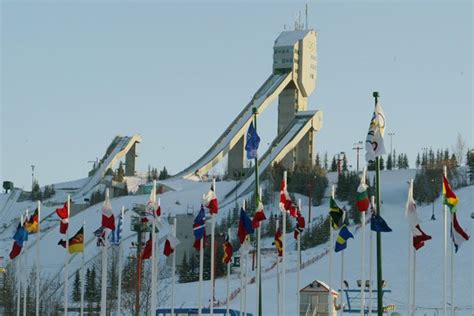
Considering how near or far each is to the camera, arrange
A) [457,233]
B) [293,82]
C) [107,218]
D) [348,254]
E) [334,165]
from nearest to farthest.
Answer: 1. [457,233]
2. [107,218]
3. [348,254]
4. [334,165]
5. [293,82]

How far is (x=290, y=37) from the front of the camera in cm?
9575

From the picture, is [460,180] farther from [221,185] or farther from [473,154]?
[221,185]

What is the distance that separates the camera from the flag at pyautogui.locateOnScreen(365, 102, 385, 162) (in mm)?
25188

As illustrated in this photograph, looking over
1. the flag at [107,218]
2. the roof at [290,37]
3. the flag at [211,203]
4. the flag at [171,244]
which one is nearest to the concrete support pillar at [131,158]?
the roof at [290,37]

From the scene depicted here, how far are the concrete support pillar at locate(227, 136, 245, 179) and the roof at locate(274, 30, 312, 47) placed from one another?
841 centimetres

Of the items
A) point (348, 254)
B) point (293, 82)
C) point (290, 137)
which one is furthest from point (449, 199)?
point (293, 82)

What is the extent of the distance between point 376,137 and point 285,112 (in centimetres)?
7069

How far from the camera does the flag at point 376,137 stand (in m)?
25.2

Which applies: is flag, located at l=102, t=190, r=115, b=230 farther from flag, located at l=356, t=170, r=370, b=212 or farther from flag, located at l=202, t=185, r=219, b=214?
flag, located at l=356, t=170, r=370, b=212

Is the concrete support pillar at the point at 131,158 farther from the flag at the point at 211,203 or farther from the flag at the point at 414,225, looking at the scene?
the flag at the point at 414,225

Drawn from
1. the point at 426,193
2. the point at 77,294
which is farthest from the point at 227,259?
the point at 426,193

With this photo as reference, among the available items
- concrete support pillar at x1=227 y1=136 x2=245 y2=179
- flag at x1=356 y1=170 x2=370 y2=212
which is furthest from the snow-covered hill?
flag at x1=356 y1=170 x2=370 y2=212

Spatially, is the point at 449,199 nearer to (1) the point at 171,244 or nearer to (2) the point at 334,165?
(1) the point at 171,244

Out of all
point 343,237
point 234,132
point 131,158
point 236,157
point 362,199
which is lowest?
point 343,237
